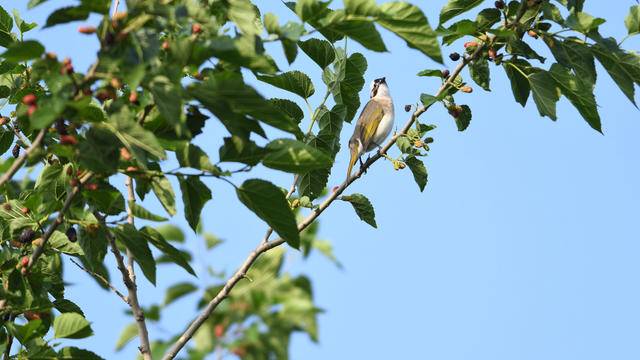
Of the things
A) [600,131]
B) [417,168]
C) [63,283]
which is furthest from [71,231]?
[600,131]

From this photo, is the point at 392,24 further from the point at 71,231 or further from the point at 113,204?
the point at 71,231

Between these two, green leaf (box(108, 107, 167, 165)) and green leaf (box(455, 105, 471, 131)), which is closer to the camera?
green leaf (box(108, 107, 167, 165))

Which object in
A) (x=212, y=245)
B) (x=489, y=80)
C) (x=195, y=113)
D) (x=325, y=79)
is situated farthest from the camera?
(x=325, y=79)

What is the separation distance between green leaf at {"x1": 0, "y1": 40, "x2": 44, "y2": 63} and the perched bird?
6.42 m

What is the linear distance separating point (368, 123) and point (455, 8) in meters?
6.20

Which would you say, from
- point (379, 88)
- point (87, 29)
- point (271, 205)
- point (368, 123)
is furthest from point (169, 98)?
point (379, 88)

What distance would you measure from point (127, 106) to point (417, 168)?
250cm

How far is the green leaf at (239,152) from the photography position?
401 centimetres

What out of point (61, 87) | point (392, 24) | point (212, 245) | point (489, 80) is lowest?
point (212, 245)

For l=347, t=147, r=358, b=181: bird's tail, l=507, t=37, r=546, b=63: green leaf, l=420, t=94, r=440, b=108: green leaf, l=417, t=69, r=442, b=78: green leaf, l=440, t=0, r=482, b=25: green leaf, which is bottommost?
l=420, t=94, r=440, b=108: green leaf

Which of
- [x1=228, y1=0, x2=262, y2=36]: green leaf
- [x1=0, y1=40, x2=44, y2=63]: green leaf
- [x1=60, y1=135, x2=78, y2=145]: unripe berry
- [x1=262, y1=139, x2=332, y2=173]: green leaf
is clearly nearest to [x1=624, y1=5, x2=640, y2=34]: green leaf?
[x1=262, y1=139, x2=332, y2=173]: green leaf

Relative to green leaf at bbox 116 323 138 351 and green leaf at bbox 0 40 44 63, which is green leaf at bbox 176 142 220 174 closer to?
green leaf at bbox 0 40 44 63

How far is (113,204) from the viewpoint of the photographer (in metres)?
4.44

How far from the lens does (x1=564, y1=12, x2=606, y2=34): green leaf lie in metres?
4.55
